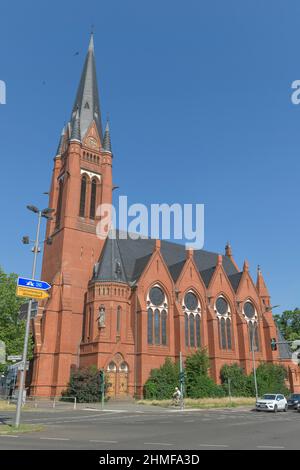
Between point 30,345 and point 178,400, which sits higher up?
point 30,345

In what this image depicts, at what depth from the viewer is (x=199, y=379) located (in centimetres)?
4331

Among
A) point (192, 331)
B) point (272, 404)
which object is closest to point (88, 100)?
point (192, 331)

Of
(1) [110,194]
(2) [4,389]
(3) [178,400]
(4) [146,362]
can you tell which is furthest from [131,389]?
(1) [110,194]

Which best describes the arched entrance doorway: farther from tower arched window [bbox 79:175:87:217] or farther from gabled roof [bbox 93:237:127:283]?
tower arched window [bbox 79:175:87:217]

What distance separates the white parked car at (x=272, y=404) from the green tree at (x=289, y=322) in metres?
42.0

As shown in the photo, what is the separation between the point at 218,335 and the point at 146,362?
11.7 m

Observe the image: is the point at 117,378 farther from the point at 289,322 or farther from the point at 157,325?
the point at 289,322

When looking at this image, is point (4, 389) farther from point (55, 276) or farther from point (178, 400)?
point (178, 400)

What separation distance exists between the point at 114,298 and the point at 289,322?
44.8 metres

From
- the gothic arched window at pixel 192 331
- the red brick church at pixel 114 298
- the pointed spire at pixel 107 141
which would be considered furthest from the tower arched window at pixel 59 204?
the gothic arched window at pixel 192 331

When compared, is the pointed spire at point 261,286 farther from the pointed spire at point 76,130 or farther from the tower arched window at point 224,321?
the pointed spire at point 76,130
